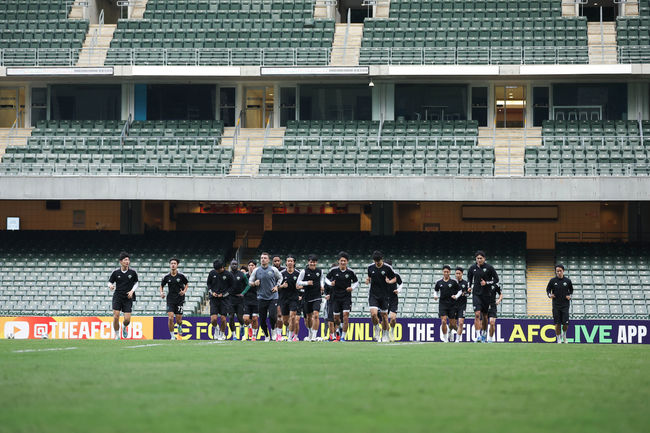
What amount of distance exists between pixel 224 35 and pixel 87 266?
1246cm

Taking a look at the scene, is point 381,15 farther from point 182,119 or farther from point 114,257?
point 114,257

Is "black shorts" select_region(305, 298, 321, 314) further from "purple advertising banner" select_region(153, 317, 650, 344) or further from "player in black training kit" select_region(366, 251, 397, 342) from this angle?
"purple advertising banner" select_region(153, 317, 650, 344)

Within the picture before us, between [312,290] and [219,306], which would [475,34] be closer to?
[312,290]

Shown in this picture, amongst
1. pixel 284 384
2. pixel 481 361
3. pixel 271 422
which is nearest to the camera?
pixel 271 422

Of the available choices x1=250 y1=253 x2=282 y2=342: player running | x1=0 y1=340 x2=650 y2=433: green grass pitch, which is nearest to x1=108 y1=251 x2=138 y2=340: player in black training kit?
x1=250 y1=253 x2=282 y2=342: player running

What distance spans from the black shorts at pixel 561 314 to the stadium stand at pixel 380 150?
1299 centimetres

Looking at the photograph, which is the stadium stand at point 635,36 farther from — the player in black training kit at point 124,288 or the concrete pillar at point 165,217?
the player in black training kit at point 124,288

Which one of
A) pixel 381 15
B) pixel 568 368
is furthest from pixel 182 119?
pixel 568 368

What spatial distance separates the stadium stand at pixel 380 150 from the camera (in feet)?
128

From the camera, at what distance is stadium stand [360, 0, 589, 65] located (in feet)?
138

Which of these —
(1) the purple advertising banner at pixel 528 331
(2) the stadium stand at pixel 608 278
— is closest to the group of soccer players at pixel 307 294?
(1) the purple advertising banner at pixel 528 331

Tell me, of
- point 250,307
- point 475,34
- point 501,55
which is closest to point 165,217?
point 475,34

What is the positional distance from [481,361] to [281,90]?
31516mm

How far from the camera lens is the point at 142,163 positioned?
40.1m
